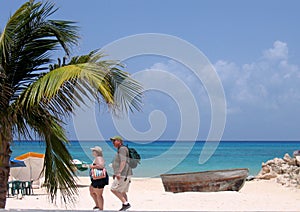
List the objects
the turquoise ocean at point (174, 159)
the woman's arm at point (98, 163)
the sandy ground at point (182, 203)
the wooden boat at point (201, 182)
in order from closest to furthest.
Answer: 1. the woman's arm at point (98, 163)
2. the sandy ground at point (182, 203)
3. the wooden boat at point (201, 182)
4. the turquoise ocean at point (174, 159)

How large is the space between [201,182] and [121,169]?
24.9 ft

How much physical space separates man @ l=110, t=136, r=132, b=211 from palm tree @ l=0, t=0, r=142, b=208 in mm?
1815

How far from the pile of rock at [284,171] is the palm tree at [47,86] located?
47.3ft

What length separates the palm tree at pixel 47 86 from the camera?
244 inches

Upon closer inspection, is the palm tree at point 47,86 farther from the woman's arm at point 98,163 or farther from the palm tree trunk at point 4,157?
the woman's arm at point 98,163

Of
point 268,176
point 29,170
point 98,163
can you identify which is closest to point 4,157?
point 98,163

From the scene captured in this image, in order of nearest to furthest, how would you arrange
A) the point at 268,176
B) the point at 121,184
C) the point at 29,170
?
the point at 121,184
the point at 29,170
the point at 268,176

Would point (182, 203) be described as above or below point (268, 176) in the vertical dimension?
below

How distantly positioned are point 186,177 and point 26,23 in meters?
10.4

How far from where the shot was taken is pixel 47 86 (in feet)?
20.0

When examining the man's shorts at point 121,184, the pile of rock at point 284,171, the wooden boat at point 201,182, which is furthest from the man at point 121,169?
the pile of rock at point 284,171

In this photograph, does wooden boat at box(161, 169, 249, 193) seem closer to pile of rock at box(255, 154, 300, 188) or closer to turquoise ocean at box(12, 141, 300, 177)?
turquoise ocean at box(12, 141, 300, 177)

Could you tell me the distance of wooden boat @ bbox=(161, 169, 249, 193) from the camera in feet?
52.8

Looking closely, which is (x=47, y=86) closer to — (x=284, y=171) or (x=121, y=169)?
(x=121, y=169)
